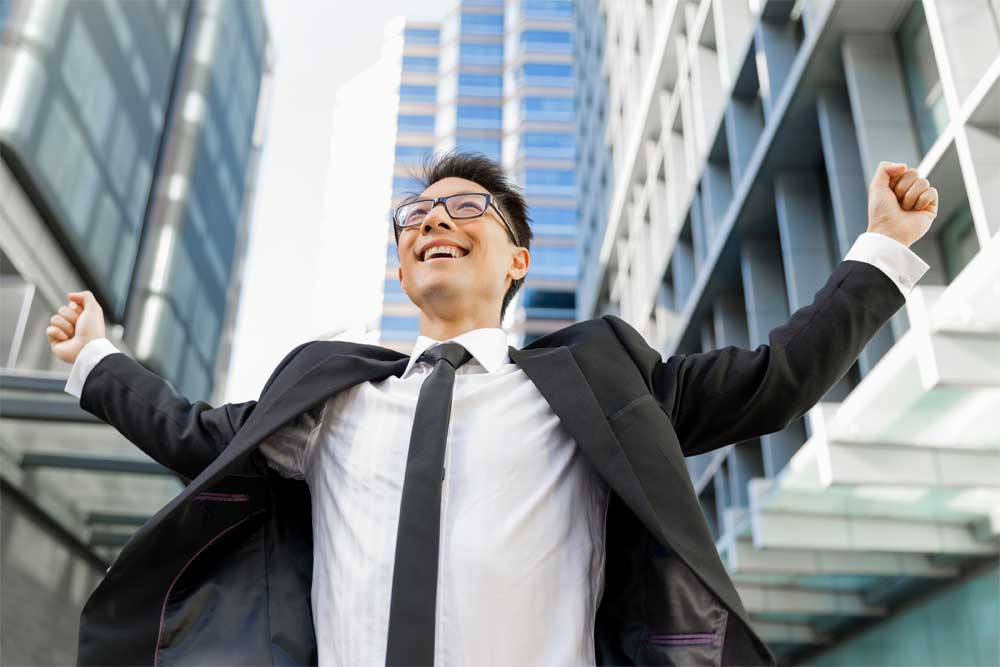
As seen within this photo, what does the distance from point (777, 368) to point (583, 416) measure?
47 cm

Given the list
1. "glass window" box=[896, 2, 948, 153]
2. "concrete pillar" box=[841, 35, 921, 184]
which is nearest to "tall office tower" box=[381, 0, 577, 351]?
"concrete pillar" box=[841, 35, 921, 184]

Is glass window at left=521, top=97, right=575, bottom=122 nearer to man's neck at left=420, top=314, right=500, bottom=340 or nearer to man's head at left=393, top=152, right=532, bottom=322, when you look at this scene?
man's head at left=393, top=152, right=532, bottom=322

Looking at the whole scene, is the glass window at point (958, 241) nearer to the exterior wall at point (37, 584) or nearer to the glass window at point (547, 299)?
the exterior wall at point (37, 584)

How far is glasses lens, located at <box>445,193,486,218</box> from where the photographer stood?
2.84 m

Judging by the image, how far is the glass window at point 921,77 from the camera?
364 inches

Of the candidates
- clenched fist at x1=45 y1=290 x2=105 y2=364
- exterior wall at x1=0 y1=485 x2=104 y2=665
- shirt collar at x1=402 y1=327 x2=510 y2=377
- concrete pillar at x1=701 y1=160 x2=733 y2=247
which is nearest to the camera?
shirt collar at x1=402 y1=327 x2=510 y2=377

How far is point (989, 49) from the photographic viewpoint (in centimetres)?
745

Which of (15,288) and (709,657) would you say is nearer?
(709,657)

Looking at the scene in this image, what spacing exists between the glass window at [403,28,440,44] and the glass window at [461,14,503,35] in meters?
2.90

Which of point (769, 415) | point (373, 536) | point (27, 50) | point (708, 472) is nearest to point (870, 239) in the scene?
point (769, 415)

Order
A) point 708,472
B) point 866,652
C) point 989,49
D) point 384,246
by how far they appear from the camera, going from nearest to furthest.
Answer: point 989,49
point 866,652
point 708,472
point 384,246

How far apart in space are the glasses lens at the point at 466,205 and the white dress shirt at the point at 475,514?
49 cm

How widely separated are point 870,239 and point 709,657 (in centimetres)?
107

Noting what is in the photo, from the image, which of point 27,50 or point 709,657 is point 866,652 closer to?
point 709,657
